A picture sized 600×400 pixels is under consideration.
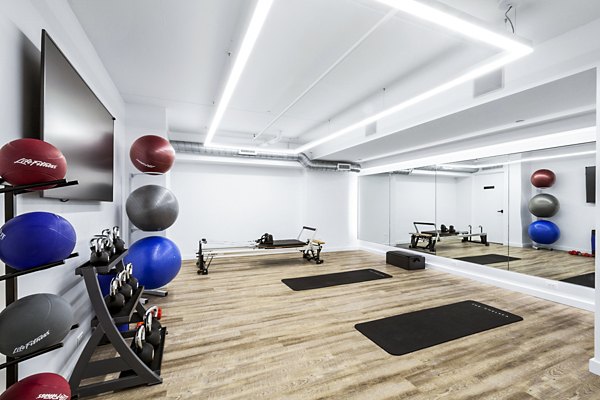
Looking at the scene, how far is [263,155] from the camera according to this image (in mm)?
6910

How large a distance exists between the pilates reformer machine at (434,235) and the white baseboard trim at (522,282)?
57 centimetres

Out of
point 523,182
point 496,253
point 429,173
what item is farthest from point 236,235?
point 523,182

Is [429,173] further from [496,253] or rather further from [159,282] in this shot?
[159,282]

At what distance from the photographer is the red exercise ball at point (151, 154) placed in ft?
11.1

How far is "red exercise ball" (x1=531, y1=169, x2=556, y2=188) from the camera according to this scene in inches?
166

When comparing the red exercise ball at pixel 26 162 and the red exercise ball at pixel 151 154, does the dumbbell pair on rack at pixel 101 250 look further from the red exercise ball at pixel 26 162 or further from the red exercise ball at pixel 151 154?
the red exercise ball at pixel 151 154

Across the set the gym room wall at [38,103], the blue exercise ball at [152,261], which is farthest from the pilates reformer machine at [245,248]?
the gym room wall at [38,103]

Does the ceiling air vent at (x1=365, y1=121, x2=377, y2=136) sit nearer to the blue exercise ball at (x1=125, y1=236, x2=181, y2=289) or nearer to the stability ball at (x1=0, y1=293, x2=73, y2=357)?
the blue exercise ball at (x1=125, y1=236, x2=181, y2=289)

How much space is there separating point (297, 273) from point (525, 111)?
435cm

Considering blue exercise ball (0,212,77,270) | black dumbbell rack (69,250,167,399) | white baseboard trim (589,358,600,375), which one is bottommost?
white baseboard trim (589,358,600,375)

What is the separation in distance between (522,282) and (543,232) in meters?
1.05

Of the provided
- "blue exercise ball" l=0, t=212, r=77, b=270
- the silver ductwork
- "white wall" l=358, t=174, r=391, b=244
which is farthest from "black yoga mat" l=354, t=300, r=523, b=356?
the silver ductwork

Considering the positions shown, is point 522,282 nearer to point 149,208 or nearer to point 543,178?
point 543,178

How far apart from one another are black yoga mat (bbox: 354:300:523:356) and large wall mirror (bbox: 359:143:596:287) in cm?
160
